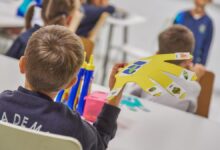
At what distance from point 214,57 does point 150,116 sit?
3357 millimetres

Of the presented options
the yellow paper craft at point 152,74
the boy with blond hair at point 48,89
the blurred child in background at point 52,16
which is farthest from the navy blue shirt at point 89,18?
the boy with blond hair at point 48,89

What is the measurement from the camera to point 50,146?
0.96 meters

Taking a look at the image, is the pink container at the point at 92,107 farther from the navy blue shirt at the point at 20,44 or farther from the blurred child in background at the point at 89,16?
the blurred child in background at the point at 89,16

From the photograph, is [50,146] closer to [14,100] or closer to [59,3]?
[14,100]

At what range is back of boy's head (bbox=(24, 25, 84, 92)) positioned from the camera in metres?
1.11

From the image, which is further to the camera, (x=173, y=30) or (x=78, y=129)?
(x=173, y=30)

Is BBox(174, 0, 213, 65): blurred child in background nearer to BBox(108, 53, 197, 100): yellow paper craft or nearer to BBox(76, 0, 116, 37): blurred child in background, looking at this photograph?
BBox(76, 0, 116, 37): blurred child in background

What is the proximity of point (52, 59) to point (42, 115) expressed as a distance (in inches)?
6.0

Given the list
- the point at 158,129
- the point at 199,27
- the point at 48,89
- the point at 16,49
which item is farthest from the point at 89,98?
the point at 199,27

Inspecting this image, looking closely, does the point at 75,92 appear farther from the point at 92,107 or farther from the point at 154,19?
the point at 154,19

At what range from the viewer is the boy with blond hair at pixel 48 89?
1.10m

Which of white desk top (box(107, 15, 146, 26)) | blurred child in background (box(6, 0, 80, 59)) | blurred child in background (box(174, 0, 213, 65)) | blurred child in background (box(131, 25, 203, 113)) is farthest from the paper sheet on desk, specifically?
white desk top (box(107, 15, 146, 26))

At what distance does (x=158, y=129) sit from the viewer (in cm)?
160

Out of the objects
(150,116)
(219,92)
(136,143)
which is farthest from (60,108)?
(219,92)
